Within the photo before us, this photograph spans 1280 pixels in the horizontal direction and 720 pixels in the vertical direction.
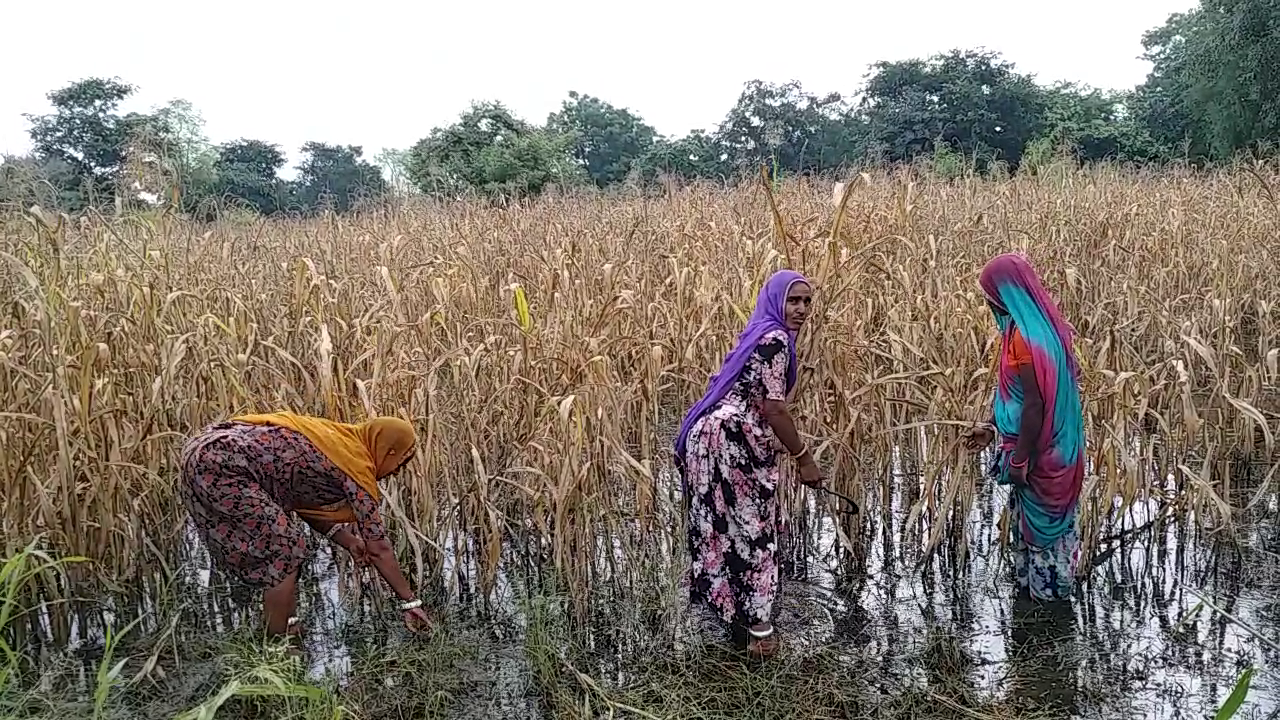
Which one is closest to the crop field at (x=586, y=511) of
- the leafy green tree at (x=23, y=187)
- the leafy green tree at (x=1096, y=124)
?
the leafy green tree at (x=23, y=187)

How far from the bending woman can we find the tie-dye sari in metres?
1.97

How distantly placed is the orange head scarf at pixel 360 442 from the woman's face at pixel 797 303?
4.17 feet

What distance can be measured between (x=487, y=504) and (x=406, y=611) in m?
0.43

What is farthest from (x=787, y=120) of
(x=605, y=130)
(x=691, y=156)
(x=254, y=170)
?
(x=254, y=170)

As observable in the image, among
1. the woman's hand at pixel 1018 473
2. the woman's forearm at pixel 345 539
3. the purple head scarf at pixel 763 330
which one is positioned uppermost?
the purple head scarf at pixel 763 330

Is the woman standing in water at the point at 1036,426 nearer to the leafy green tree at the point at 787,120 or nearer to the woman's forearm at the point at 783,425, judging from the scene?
the woman's forearm at the point at 783,425

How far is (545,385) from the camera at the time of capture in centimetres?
338

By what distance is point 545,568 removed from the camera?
3178mm

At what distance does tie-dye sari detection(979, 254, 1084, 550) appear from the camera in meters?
2.68

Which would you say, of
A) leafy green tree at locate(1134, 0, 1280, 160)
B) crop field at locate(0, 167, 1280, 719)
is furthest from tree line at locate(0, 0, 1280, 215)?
crop field at locate(0, 167, 1280, 719)

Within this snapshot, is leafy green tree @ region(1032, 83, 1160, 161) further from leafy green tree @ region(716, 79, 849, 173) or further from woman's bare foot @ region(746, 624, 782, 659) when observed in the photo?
woman's bare foot @ region(746, 624, 782, 659)

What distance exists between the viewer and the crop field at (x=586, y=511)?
8.52 ft

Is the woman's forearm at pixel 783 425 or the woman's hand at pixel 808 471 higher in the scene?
the woman's forearm at pixel 783 425

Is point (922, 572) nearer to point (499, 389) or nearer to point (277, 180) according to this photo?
point (499, 389)
